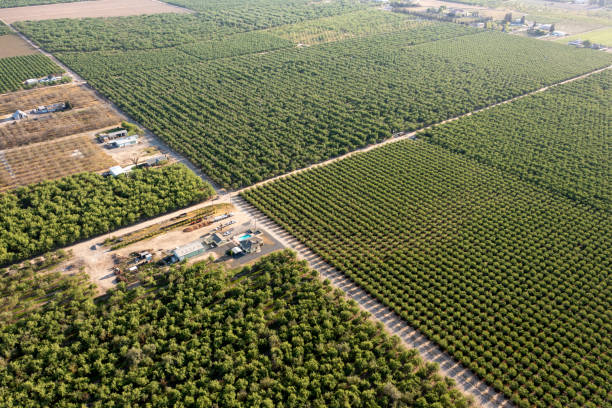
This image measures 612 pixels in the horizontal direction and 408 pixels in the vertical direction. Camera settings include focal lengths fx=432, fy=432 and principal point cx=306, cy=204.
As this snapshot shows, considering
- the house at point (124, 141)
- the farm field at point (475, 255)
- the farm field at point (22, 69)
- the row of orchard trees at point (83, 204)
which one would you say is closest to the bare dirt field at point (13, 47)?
the farm field at point (22, 69)

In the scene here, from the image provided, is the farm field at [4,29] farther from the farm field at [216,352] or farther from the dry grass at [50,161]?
the farm field at [216,352]

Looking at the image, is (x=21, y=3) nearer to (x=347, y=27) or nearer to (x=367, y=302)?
(x=347, y=27)

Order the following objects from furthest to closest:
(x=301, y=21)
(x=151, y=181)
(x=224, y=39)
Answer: (x=301, y=21)
(x=224, y=39)
(x=151, y=181)

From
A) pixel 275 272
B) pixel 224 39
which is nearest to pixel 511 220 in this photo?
pixel 275 272

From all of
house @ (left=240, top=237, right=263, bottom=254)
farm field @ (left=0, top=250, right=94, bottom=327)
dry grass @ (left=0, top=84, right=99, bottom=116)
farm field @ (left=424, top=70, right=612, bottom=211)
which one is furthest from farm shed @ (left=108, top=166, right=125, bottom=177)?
farm field @ (left=424, top=70, right=612, bottom=211)

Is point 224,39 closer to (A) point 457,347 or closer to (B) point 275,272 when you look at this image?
(B) point 275,272

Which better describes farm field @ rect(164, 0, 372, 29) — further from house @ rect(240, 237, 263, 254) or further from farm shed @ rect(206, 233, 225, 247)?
house @ rect(240, 237, 263, 254)
